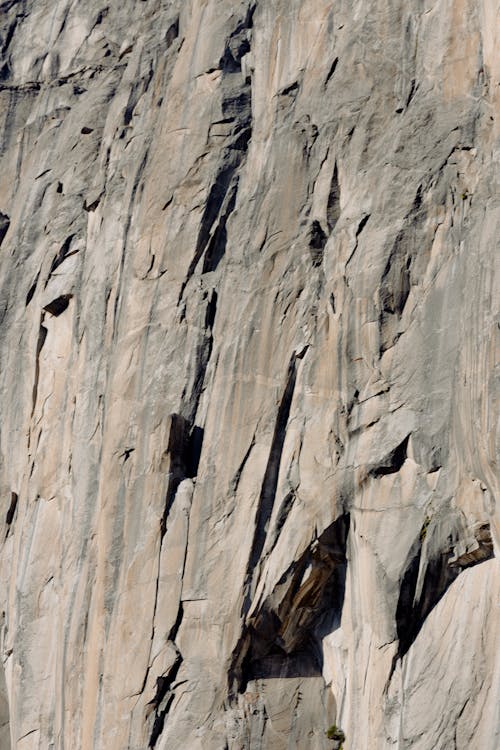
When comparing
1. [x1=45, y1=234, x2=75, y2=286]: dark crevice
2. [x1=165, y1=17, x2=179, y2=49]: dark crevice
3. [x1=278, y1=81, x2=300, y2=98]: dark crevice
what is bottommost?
[x1=45, y1=234, x2=75, y2=286]: dark crevice

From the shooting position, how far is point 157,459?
29.7m

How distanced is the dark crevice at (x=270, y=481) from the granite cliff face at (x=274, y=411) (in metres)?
0.05

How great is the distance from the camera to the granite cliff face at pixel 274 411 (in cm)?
2484

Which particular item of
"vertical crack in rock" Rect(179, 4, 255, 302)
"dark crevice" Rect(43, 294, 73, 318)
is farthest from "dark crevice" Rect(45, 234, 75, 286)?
"vertical crack in rock" Rect(179, 4, 255, 302)

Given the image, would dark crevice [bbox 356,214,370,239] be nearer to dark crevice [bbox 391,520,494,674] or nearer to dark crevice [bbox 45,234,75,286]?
dark crevice [bbox 391,520,494,674]

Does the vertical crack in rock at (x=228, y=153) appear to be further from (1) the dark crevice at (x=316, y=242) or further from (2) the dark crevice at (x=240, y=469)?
(2) the dark crevice at (x=240, y=469)

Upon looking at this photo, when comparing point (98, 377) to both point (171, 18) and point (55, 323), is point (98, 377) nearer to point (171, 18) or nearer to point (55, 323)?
point (55, 323)

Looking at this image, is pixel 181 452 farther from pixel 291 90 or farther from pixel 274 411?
pixel 291 90

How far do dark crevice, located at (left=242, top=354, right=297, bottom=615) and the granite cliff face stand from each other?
0.05m

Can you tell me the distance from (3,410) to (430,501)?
1660 cm

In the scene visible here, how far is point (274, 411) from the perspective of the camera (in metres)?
28.3

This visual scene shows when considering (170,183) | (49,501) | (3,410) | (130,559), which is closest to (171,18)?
(170,183)

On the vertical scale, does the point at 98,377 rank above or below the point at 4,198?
below

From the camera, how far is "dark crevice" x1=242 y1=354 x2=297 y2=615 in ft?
89.6
